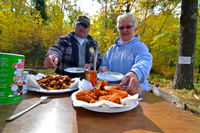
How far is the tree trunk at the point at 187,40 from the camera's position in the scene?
395 centimetres

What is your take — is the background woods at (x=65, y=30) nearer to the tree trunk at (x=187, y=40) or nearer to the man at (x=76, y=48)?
the tree trunk at (x=187, y=40)

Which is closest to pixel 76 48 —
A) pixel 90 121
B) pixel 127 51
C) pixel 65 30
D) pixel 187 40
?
pixel 127 51

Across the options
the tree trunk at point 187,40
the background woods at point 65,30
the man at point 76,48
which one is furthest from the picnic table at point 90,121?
the background woods at point 65,30

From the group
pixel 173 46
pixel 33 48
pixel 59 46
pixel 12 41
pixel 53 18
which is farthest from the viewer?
pixel 53 18

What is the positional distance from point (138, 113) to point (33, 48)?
862 centimetres

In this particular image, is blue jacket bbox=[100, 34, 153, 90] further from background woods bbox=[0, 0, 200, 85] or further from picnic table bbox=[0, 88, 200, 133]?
background woods bbox=[0, 0, 200, 85]

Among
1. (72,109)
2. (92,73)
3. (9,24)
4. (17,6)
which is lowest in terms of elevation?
(72,109)

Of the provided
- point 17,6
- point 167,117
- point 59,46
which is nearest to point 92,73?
point 167,117

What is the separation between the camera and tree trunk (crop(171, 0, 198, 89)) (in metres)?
3.95

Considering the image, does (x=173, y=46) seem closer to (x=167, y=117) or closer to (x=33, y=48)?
(x=167, y=117)

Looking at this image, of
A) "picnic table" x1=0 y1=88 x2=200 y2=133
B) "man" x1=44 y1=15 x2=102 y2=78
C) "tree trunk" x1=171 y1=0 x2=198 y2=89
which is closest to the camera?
"picnic table" x1=0 y1=88 x2=200 y2=133

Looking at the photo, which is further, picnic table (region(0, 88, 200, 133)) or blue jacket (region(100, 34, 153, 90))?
blue jacket (region(100, 34, 153, 90))

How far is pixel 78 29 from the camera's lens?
110 inches

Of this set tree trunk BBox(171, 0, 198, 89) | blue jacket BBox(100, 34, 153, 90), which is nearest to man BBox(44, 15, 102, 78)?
blue jacket BBox(100, 34, 153, 90)
